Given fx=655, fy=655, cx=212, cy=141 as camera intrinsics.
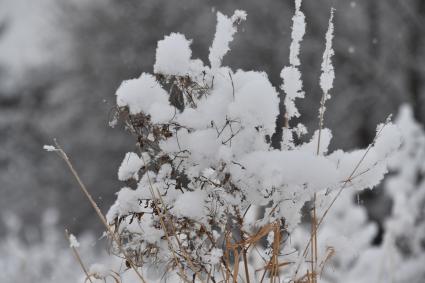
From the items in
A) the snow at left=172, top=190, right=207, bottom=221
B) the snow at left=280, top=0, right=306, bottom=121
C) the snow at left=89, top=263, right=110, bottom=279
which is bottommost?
the snow at left=89, top=263, right=110, bottom=279

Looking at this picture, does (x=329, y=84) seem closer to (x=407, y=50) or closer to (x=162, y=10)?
(x=407, y=50)

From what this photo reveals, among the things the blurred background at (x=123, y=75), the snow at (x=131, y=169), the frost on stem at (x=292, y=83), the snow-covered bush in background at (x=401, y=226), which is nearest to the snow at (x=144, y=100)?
the snow at (x=131, y=169)

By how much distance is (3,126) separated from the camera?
16.8 metres

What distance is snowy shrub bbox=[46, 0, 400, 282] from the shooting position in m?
1.49

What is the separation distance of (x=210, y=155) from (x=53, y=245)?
744 centimetres

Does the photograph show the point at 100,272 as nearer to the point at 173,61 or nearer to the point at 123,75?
the point at 173,61

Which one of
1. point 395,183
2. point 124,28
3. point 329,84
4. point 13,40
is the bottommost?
point 329,84

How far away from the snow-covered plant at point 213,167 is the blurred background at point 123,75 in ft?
31.2

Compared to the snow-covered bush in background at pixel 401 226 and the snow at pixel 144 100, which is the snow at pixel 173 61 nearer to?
the snow at pixel 144 100

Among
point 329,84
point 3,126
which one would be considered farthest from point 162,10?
point 329,84

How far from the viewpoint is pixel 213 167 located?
152 cm

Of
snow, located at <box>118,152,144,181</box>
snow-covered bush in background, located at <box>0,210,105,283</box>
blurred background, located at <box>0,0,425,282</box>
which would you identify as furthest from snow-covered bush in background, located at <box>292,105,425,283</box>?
blurred background, located at <box>0,0,425,282</box>

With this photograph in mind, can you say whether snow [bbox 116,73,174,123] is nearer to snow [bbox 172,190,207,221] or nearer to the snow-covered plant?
the snow-covered plant

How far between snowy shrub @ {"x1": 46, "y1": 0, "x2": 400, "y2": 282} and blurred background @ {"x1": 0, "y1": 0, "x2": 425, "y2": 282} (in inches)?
374
